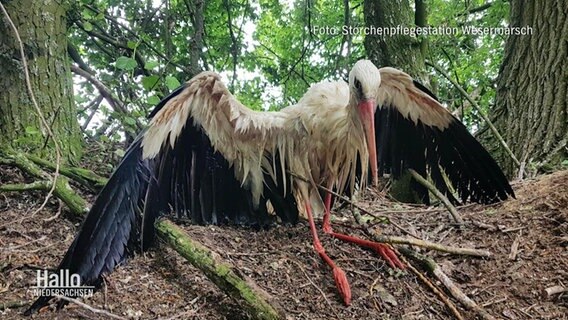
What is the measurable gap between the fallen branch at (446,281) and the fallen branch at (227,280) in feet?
2.83

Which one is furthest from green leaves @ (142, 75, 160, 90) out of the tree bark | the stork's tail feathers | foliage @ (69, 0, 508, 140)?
the tree bark

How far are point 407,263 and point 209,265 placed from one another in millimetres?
1040

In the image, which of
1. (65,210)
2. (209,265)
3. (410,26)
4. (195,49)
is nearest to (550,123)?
(410,26)

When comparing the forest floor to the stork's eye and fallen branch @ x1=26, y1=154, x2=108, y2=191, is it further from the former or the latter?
the stork's eye

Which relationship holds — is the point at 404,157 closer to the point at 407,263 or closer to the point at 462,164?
the point at 462,164

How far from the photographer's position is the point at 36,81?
3.20 metres

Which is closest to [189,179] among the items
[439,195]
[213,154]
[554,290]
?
[213,154]

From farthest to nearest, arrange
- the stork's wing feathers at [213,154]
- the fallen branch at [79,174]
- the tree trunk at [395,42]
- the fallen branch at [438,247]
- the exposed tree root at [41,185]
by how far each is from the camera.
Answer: the tree trunk at [395,42], the fallen branch at [79,174], the exposed tree root at [41,185], the stork's wing feathers at [213,154], the fallen branch at [438,247]

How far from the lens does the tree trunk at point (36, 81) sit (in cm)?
313

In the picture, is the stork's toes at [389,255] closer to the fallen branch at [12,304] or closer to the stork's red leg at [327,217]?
the stork's red leg at [327,217]

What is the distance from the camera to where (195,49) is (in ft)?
14.9

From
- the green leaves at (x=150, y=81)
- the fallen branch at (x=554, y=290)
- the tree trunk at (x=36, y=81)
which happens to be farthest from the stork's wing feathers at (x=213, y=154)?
the fallen branch at (x=554, y=290)

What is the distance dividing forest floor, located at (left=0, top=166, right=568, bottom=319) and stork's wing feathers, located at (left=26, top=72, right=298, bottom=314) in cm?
14

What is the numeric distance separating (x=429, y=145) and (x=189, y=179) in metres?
1.67
